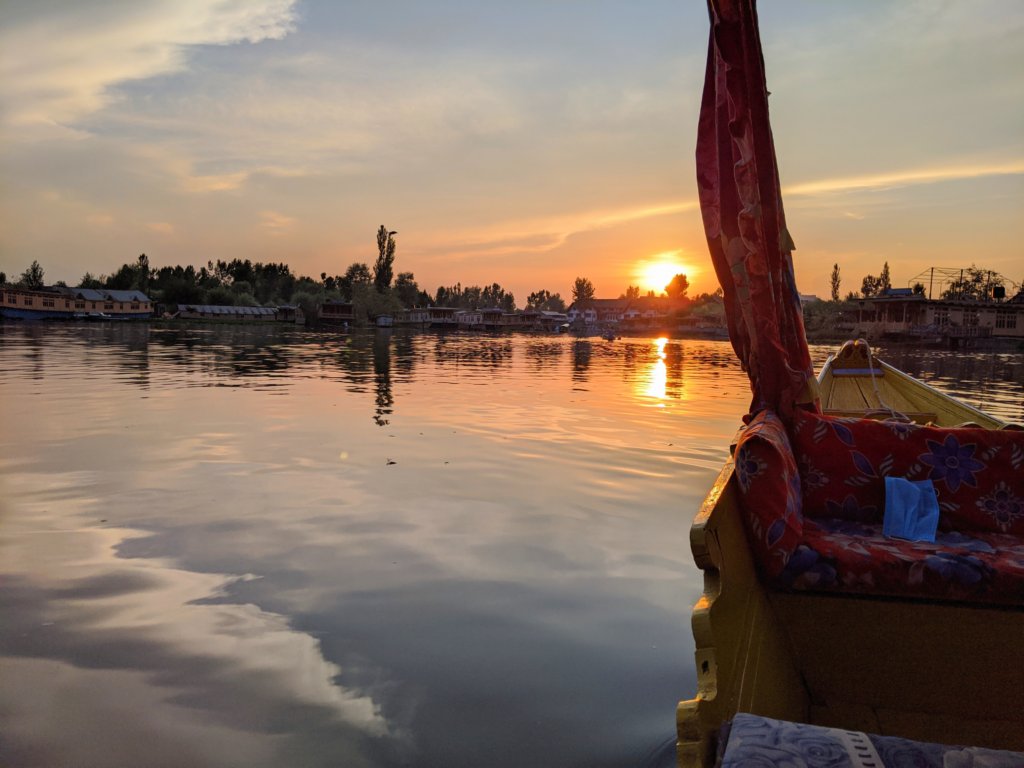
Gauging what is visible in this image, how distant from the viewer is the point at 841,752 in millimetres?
1085

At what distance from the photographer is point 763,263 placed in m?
3.71

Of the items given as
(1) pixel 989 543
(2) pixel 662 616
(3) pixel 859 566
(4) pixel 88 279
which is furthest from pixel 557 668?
(4) pixel 88 279

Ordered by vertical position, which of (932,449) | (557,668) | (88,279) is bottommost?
(557,668)

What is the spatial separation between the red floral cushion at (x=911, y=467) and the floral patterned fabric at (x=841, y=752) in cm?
256

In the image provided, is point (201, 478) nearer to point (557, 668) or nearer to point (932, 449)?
point (557, 668)

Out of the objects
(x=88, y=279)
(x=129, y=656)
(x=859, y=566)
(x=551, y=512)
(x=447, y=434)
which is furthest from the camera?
(x=88, y=279)

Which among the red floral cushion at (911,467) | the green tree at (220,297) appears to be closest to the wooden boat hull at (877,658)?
the red floral cushion at (911,467)

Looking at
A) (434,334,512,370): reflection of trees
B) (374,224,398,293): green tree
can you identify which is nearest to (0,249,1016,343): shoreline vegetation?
(374,224,398,293): green tree

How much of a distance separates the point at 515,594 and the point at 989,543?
8.00 ft

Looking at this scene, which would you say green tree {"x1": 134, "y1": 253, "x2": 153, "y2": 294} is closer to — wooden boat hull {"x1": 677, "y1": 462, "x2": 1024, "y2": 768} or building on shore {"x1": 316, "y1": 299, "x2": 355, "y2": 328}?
building on shore {"x1": 316, "y1": 299, "x2": 355, "y2": 328}

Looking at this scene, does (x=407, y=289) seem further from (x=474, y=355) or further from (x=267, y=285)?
(x=474, y=355)

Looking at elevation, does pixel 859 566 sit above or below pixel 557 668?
above

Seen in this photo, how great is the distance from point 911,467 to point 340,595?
3.15 meters

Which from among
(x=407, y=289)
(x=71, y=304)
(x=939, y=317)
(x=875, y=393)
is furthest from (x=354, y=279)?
(x=875, y=393)
